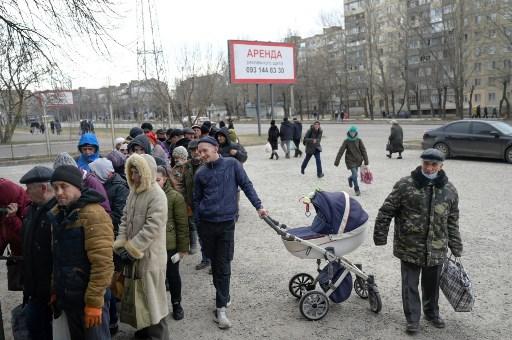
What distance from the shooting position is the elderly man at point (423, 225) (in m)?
3.87

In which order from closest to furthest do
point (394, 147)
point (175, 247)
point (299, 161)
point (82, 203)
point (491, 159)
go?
point (82, 203) → point (175, 247) → point (491, 159) → point (394, 147) → point (299, 161)

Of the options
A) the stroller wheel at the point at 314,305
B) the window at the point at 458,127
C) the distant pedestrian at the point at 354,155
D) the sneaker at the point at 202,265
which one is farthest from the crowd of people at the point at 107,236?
the window at the point at 458,127

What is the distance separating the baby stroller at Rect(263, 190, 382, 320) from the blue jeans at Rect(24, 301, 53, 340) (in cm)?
209

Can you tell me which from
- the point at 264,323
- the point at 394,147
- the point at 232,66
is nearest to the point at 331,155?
the point at 394,147

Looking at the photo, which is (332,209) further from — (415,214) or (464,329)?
(464,329)

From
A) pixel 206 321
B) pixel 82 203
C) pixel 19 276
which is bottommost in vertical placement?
pixel 206 321

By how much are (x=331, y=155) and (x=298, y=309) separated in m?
14.4

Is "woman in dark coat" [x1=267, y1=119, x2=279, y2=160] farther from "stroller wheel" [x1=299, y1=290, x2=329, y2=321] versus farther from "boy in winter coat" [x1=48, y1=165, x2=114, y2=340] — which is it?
"boy in winter coat" [x1=48, y1=165, x2=114, y2=340]

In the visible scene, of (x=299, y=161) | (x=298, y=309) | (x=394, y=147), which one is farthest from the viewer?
(x=299, y=161)

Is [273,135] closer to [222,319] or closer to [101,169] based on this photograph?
[101,169]

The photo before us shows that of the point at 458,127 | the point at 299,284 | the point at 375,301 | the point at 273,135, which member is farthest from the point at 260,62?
the point at 375,301

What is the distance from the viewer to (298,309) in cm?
464

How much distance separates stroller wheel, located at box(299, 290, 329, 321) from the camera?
4355 millimetres

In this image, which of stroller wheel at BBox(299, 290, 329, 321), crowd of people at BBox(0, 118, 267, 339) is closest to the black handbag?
crowd of people at BBox(0, 118, 267, 339)
